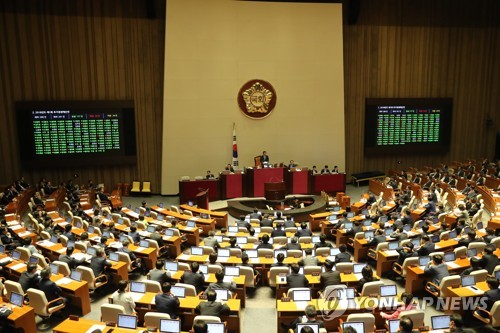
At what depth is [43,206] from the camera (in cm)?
1623

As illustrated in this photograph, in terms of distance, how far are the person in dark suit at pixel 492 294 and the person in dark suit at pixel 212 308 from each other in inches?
179

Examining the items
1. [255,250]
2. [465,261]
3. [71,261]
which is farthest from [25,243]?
[465,261]

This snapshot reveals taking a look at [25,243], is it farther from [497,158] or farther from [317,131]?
[497,158]

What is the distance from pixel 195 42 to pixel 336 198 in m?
9.40

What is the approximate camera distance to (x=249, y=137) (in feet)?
70.0

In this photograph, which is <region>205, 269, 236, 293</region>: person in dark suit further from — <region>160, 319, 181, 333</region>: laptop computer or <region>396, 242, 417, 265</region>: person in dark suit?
<region>396, 242, 417, 265</region>: person in dark suit

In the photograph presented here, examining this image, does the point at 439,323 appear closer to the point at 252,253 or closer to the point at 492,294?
the point at 492,294

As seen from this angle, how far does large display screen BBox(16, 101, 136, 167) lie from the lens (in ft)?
63.2

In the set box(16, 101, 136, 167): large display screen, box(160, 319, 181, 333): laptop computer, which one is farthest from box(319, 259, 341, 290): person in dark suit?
box(16, 101, 136, 167): large display screen

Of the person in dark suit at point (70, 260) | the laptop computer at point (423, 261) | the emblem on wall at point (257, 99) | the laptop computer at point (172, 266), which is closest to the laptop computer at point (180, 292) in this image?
the laptop computer at point (172, 266)

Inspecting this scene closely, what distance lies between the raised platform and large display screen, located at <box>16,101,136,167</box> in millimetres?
6253

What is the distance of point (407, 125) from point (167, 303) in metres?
18.8

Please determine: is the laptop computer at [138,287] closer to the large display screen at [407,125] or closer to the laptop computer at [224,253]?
the laptop computer at [224,253]

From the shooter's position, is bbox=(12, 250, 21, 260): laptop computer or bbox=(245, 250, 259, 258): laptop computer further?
bbox=(245, 250, 259, 258): laptop computer
